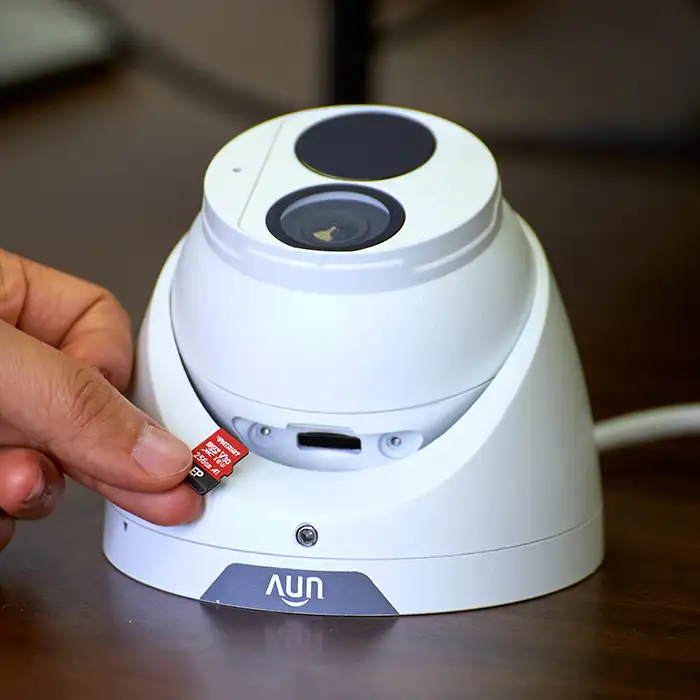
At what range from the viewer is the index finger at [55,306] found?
2.05ft

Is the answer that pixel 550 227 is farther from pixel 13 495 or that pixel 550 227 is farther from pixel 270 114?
pixel 13 495

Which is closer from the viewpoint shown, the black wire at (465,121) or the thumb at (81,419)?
the thumb at (81,419)

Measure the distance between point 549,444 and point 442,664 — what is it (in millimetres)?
114

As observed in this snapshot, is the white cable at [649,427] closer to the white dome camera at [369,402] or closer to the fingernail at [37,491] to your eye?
the white dome camera at [369,402]

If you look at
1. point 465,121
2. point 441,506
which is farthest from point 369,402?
point 465,121

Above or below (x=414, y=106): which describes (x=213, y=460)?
above

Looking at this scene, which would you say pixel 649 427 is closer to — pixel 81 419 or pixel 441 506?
pixel 441 506

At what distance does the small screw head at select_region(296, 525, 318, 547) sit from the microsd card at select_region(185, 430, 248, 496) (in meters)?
0.04

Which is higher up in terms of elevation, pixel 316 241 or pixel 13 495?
pixel 316 241

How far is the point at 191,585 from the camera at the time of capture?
0.53m

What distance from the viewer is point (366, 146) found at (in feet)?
1.88

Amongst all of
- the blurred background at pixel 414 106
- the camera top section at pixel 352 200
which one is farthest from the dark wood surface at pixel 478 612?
the camera top section at pixel 352 200

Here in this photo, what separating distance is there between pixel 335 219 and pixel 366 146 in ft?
0.21

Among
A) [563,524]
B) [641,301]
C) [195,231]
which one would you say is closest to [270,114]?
[641,301]
